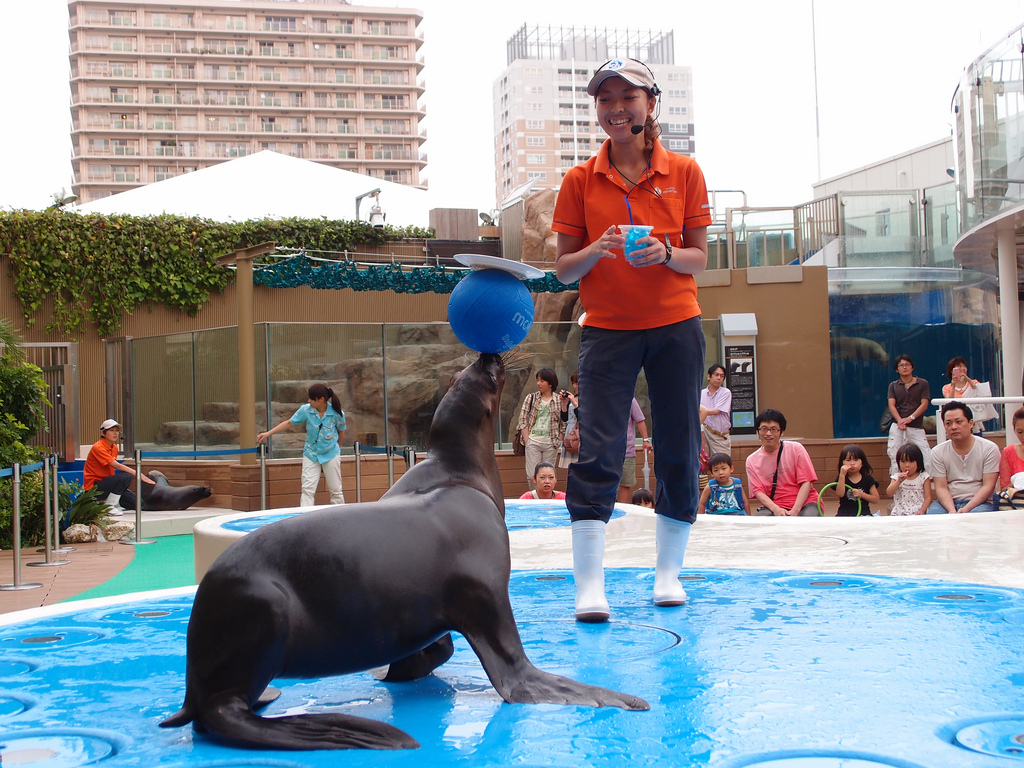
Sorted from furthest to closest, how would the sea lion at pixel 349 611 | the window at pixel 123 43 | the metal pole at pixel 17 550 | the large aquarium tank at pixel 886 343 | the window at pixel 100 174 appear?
the window at pixel 123 43
the window at pixel 100 174
the large aquarium tank at pixel 886 343
the metal pole at pixel 17 550
the sea lion at pixel 349 611

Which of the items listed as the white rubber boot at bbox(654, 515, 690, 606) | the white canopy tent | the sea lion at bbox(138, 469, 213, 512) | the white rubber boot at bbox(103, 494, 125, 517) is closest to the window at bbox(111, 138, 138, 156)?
the white canopy tent

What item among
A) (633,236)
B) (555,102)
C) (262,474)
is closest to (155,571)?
(262,474)

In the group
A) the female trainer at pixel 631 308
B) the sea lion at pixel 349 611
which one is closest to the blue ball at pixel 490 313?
the sea lion at pixel 349 611

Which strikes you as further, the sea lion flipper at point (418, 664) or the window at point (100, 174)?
the window at point (100, 174)

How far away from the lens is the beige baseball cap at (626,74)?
353 cm

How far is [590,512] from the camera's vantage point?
362cm

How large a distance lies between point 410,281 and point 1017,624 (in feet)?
45.3

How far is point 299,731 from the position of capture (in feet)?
6.91

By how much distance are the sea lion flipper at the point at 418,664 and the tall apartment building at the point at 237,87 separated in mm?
94790

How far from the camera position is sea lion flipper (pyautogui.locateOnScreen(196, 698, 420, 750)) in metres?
2.06

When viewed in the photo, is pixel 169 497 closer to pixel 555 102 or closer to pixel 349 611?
pixel 349 611

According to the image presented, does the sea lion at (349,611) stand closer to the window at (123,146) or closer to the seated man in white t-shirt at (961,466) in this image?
the seated man in white t-shirt at (961,466)

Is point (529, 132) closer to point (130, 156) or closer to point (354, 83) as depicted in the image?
point (354, 83)

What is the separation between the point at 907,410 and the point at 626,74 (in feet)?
34.1
